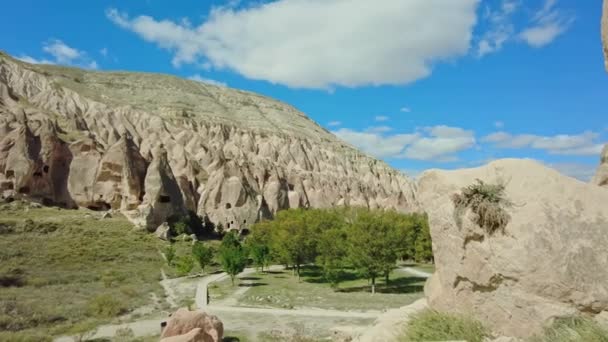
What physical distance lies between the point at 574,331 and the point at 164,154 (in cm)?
7221

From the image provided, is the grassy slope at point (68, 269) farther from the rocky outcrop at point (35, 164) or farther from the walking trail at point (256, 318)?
the rocky outcrop at point (35, 164)

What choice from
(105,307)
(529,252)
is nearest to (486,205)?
(529,252)

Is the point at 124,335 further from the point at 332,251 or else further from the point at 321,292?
the point at 332,251

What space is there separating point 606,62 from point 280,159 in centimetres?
11367

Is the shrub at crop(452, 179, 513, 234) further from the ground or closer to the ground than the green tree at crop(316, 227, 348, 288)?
further from the ground

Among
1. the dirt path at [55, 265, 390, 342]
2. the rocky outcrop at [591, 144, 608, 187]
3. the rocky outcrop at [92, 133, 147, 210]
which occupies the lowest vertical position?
the dirt path at [55, 265, 390, 342]

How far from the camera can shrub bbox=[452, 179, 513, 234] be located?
27.9 ft

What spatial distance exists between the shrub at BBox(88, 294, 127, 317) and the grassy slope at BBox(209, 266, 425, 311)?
25.2ft

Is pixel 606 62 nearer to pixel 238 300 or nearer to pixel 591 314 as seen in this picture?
pixel 591 314

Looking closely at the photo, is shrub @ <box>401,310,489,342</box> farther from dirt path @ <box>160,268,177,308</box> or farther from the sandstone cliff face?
the sandstone cliff face

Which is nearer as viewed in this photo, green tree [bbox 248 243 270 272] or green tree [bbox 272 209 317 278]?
green tree [bbox 272 209 317 278]

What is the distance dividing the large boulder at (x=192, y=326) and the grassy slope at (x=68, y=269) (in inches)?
272

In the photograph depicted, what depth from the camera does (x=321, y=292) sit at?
37062 millimetres

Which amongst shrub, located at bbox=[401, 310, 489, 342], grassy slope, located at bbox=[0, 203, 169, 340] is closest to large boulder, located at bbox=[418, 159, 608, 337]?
shrub, located at bbox=[401, 310, 489, 342]
